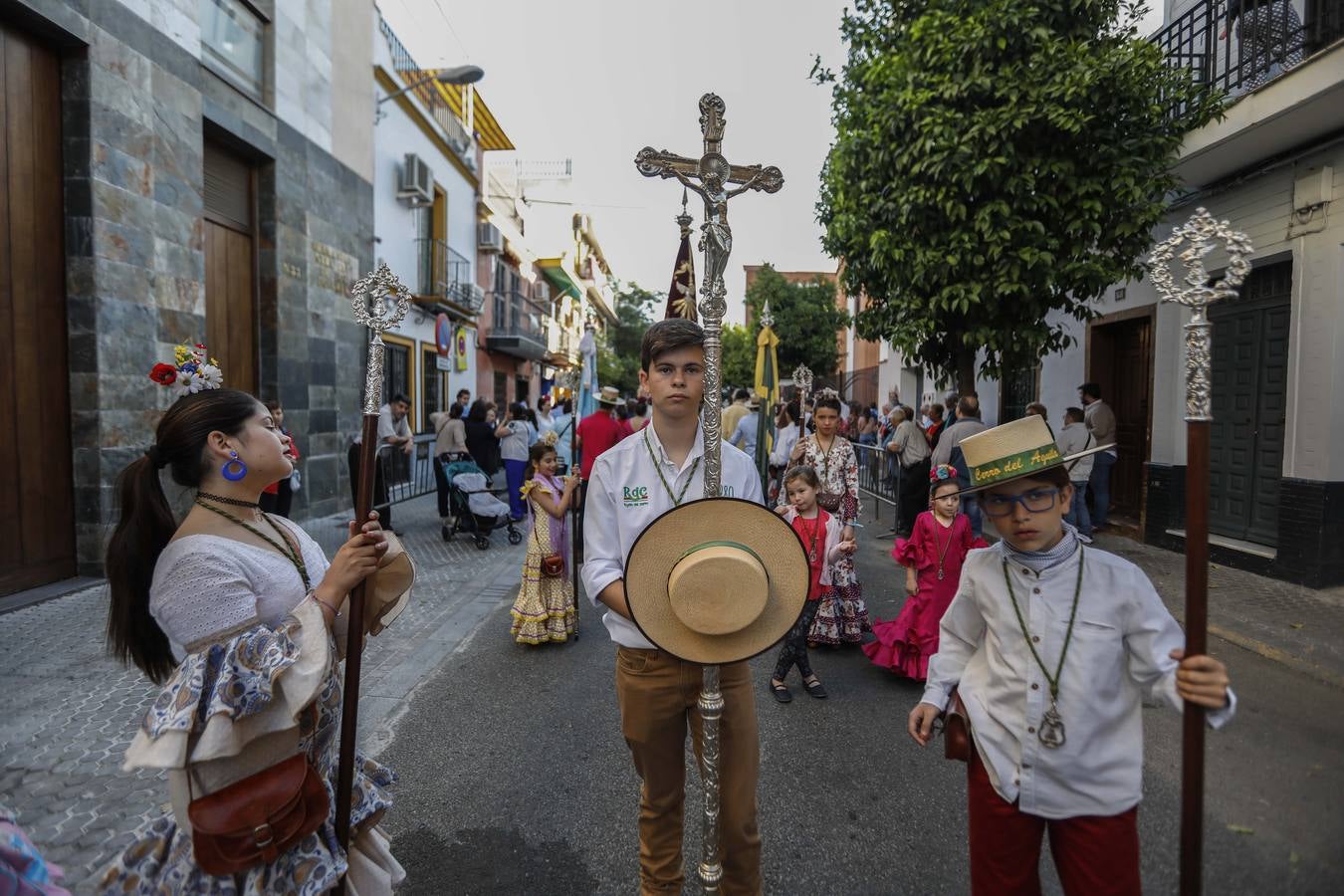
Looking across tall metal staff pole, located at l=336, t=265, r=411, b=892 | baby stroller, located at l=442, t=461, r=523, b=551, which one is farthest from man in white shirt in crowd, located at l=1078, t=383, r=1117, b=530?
tall metal staff pole, located at l=336, t=265, r=411, b=892

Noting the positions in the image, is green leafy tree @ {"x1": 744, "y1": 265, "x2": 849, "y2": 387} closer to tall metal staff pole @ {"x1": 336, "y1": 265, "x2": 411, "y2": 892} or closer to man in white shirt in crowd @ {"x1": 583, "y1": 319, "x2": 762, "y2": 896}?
man in white shirt in crowd @ {"x1": 583, "y1": 319, "x2": 762, "y2": 896}

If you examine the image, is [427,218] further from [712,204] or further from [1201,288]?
[1201,288]

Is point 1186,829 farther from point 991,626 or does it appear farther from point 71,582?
point 71,582

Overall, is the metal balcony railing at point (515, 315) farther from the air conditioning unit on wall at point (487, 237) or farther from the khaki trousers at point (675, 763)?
the khaki trousers at point (675, 763)

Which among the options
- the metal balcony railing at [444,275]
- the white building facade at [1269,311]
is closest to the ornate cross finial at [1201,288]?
the white building facade at [1269,311]

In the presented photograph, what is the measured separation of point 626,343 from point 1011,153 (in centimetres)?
4234

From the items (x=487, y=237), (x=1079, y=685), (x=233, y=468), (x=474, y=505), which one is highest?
(x=487, y=237)

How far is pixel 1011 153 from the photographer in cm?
723

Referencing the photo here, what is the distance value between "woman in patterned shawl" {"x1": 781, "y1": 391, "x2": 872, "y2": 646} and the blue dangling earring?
4.20 m

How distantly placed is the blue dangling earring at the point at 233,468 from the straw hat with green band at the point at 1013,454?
194 centimetres

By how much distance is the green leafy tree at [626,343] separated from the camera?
4228 cm

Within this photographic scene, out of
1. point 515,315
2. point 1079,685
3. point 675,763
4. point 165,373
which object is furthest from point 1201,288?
point 515,315

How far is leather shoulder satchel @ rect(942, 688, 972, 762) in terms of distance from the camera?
2.08m

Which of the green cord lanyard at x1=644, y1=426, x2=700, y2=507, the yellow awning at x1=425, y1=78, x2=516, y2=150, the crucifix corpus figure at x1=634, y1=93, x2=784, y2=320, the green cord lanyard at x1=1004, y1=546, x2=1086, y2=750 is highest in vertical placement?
the yellow awning at x1=425, y1=78, x2=516, y2=150
